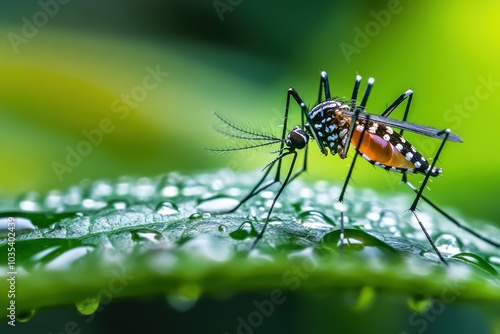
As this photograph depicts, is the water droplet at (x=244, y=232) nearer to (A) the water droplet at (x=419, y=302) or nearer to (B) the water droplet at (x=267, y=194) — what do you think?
(A) the water droplet at (x=419, y=302)

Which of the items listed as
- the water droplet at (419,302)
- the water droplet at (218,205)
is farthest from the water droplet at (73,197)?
the water droplet at (419,302)

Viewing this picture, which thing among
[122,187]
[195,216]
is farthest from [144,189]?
[195,216]

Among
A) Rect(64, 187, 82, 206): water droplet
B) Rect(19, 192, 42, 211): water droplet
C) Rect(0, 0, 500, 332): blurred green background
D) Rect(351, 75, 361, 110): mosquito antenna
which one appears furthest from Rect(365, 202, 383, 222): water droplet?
Rect(19, 192, 42, 211): water droplet

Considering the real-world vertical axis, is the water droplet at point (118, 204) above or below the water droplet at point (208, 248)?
below

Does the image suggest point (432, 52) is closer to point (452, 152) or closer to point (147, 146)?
point (452, 152)

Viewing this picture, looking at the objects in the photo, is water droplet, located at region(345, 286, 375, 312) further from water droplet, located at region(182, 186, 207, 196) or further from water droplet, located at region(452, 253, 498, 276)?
water droplet, located at region(182, 186, 207, 196)

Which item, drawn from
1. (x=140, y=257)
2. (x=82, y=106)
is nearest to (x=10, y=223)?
(x=140, y=257)
